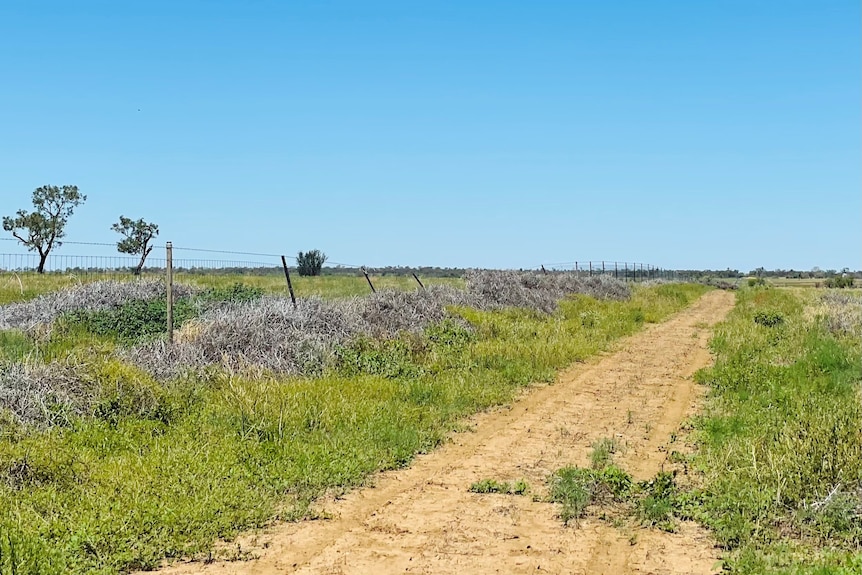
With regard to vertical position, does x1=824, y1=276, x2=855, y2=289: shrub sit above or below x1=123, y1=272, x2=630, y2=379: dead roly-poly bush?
above

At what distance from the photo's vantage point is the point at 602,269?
173 feet

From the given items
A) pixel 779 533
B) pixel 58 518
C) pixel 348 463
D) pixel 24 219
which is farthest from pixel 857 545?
pixel 24 219

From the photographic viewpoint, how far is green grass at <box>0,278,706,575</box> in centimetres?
548

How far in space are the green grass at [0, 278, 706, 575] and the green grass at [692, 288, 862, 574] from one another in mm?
3114

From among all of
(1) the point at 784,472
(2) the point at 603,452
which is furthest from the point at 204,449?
(1) the point at 784,472

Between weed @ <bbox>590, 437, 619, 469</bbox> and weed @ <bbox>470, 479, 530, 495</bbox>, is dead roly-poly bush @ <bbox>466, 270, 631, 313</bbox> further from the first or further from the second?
weed @ <bbox>470, 479, 530, 495</bbox>

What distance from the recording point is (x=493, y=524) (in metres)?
6.06

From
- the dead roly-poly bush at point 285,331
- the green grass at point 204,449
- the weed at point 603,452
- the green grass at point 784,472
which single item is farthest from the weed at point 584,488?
the dead roly-poly bush at point 285,331

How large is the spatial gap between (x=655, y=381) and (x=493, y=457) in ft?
19.0

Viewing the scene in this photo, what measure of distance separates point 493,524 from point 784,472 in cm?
259

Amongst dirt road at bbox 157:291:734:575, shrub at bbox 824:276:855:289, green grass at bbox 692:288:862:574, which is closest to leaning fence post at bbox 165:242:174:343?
dirt road at bbox 157:291:734:575

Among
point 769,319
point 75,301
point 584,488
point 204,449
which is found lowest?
point 584,488

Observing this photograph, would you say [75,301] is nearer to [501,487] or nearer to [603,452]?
[501,487]

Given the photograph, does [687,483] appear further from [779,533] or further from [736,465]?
[779,533]
